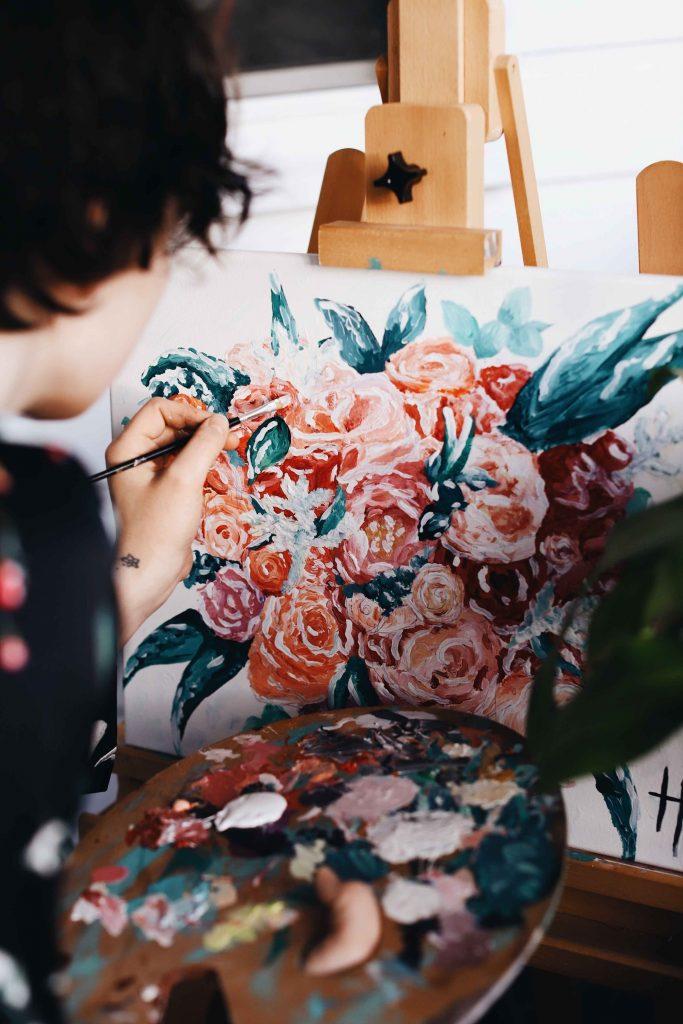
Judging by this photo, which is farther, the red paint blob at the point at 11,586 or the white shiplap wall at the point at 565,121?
the white shiplap wall at the point at 565,121

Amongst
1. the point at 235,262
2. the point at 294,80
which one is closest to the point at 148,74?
the point at 235,262

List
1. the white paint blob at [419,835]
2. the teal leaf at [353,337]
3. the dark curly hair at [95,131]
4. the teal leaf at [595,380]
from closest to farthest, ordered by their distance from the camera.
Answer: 1. the dark curly hair at [95,131]
2. the white paint blob at [419,835]
3. the teal leaf at [595,380]
4. the teal leaf at [353,337]

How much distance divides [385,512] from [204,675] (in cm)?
27

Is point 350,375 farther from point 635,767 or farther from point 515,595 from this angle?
point 635,767

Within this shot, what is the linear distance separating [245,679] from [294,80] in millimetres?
1440

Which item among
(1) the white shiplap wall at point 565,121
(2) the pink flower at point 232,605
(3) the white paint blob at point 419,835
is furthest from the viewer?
(1) the white shiplap wall at point 565,121

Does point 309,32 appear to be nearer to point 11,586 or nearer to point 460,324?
point 460,324

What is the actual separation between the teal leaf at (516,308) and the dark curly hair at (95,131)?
29 cm

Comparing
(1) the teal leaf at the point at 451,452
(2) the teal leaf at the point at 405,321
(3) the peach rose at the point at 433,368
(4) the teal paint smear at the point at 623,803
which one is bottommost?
(4) the teal paint smear at the point at 623,803

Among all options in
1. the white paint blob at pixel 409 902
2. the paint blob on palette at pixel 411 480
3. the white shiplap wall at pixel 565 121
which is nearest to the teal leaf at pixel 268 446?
the paint blob on palette at pixel 411 480

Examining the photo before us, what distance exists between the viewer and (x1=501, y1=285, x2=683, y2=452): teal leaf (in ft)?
2.63

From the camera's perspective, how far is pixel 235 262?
95cm

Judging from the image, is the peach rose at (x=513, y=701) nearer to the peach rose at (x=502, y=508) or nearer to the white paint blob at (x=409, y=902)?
the peach rose at (x=502, y=508)

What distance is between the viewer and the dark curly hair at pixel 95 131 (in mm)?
557
